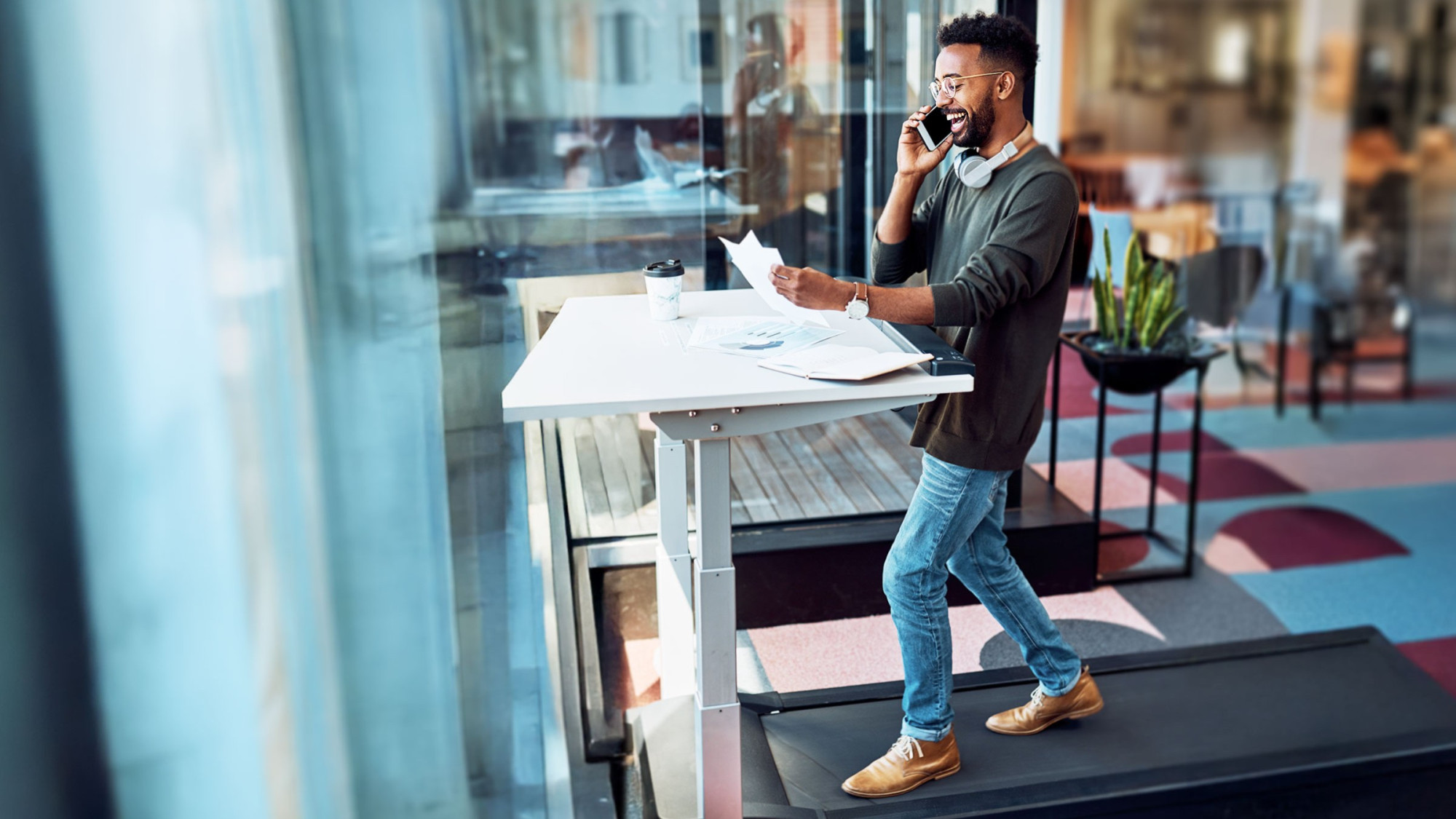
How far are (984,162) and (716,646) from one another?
823 millimetres

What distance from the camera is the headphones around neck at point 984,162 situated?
1.71 m

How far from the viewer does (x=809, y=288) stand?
159 centimetres

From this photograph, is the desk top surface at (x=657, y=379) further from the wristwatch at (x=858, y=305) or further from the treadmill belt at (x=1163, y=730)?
the treadmill belt at (x=1163, y=730)

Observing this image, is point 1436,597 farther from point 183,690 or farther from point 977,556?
point 183,690

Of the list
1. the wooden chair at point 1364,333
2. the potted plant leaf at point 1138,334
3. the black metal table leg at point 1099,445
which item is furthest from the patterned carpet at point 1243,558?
the wooden chair at point 1364,333

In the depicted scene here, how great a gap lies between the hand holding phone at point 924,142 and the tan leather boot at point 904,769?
93cm

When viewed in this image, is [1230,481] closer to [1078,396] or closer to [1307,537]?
[1307,537]

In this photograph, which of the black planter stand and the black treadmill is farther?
the black planter stand

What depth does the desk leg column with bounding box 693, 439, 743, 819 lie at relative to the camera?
1.63 metres

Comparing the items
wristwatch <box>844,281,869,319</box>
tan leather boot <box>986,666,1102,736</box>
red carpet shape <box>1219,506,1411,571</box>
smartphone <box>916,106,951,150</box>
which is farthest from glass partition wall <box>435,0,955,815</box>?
red carpet shape <box>1219,506,1411,571</box>

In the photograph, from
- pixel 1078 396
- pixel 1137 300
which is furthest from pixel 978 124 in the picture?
pixel 1078 396

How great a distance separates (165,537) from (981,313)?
1373 mm

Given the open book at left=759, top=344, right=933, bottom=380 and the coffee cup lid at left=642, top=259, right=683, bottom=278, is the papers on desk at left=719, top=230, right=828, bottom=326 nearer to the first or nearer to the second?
the open book at left=759, top=344, right=933, bottom=380

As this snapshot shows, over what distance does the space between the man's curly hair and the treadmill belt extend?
1.12m
